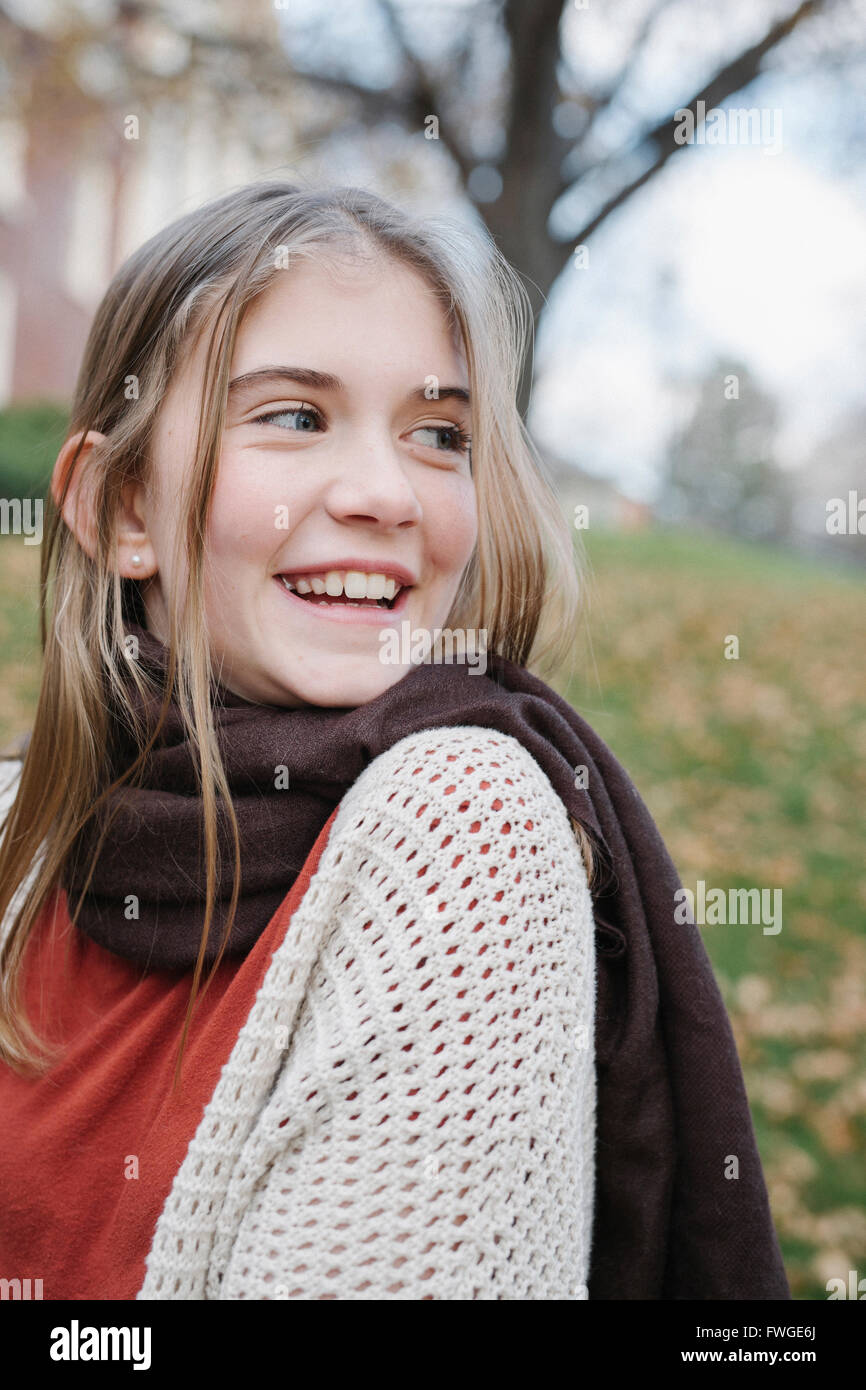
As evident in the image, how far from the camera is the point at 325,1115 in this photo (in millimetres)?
1209

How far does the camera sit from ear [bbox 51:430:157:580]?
1.77 m

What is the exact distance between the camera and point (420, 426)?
1.65 metres

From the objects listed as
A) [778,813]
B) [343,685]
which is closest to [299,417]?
[343,685]

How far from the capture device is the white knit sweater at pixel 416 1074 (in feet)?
3.73

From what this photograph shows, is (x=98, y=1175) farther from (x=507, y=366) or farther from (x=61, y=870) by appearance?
(x=507, y=366)

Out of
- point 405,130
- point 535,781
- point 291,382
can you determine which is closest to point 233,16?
point 405,130

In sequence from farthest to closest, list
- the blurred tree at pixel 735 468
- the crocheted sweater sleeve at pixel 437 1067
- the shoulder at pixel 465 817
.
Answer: the blurred tree at pixel 735 468 → the shoulder at pixel 465 817 → the crocheted sweater sleeve at pixel 437 1067

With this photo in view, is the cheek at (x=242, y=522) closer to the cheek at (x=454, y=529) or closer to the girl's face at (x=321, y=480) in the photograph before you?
the girl's face at (x=321, y=480)

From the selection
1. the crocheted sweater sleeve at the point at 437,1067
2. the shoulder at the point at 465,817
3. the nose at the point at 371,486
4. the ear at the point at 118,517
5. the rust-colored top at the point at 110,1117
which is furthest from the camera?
the ear at the point at 118,517

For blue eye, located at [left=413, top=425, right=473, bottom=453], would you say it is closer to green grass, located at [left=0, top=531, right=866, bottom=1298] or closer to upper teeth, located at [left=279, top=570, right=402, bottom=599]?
upper teeth, located at [left=279, top=570, right=402, bottom=599]

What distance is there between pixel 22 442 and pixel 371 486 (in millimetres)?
10979

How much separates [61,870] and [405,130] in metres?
6.32

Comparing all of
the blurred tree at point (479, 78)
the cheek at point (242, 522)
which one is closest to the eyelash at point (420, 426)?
the cheek at point (242, 522)

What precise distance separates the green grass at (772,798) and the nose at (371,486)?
396 mm
